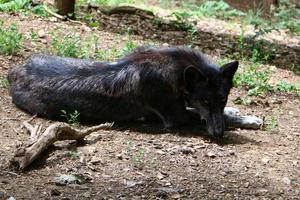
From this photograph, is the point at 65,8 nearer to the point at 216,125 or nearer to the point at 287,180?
the point at 216,125

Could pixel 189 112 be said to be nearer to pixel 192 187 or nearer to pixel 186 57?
pixel 186 57

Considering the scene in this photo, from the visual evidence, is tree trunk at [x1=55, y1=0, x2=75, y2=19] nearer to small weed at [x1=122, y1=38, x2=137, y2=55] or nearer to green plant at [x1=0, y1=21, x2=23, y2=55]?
small weed at [x1=122, y1=38, x2=137, y2=55]

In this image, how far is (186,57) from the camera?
24.9 feet

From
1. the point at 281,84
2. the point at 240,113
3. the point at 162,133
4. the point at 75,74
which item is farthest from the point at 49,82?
the point at 281,84

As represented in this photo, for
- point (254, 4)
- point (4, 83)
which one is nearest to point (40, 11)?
point (4, 83)

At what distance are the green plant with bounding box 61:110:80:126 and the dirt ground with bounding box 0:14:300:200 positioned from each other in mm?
412

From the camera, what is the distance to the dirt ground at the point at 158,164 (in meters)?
5.54

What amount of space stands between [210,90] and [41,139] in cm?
227

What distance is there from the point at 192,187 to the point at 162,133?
A: 5.60 feet

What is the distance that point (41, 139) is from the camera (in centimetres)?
605

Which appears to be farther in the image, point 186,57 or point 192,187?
point 186,57

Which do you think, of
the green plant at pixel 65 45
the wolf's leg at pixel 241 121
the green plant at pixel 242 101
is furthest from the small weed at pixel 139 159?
the green plant at pixel 65 45

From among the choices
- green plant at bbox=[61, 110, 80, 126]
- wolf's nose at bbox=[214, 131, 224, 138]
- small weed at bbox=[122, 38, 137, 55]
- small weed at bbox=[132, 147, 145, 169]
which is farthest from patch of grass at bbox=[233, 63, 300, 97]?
small weed at bbox=[132, 147, 145, 169]

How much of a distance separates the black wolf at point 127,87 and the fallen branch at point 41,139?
715 mm
